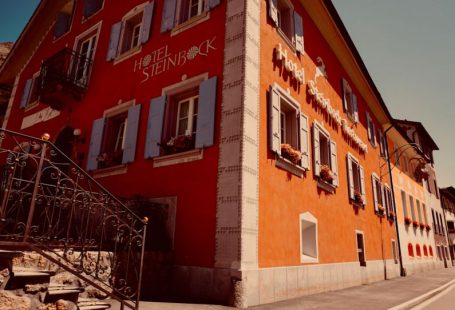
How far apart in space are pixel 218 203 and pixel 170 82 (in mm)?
3711

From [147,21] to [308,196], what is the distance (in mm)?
7094

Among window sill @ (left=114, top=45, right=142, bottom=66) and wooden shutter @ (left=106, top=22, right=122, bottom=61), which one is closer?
window sill @ (left=114, top=45, right=142, bottom=66)

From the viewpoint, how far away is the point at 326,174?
31.2ft

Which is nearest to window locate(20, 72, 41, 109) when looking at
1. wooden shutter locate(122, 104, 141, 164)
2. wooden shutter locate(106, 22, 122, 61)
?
wooden shutter locate(106, 22, 122, 61)

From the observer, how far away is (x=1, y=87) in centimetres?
1773

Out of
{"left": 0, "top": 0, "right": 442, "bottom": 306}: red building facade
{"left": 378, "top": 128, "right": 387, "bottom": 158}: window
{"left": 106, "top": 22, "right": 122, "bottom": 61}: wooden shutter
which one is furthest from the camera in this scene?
{"left": 378, "top": 128, "right": 387, "bottom": 158}: window

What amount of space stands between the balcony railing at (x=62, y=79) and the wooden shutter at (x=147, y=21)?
2591 mm

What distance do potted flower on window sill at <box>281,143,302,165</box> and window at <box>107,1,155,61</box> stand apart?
5726 mm

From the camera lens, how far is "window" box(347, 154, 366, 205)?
11.8m

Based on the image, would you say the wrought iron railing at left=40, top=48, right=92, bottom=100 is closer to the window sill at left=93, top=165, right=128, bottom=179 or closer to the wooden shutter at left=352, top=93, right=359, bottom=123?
the window sill at left=93, top=165, right=128, bottom=179

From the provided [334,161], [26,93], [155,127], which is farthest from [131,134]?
[26,93]

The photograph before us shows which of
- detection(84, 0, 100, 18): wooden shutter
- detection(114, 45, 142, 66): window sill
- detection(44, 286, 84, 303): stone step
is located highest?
detection(84, 0, 100, 18): wooden shutter

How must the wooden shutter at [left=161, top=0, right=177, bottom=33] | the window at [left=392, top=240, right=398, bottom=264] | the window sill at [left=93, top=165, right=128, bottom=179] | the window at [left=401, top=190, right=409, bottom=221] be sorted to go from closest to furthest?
the window sill at [left=93, top=165, right=128, bottom=179] < the wooden shutter at [left=161, top=0, right=177, bottom=33] < the window at [left=392, top=240, right=398, bottom=264] < the window at [left=401, top=190, right=409, bottom=221]

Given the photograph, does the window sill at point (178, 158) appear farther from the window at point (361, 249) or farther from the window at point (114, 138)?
the window at point (361, 249)
